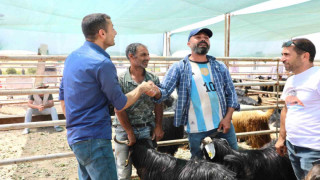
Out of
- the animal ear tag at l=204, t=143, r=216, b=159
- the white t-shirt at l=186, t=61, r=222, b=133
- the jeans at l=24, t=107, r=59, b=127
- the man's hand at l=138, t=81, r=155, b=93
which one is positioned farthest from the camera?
the jeans at l=24, t=107, r=59, b=127

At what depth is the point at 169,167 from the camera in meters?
2.18

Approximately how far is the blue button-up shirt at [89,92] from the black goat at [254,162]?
3.72 ft

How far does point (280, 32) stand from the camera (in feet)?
37.2

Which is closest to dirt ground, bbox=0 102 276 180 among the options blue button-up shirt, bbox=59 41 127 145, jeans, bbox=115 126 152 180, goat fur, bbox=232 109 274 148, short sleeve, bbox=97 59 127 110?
goat fur, bbox=232 109 274 148

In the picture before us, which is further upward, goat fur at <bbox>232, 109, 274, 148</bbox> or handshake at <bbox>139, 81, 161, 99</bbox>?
handshake at <bbox>139, 81, 161, 99</bbox>

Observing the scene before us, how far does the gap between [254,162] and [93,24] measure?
2.07 metres

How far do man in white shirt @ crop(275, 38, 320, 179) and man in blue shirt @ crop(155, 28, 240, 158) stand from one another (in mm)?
605

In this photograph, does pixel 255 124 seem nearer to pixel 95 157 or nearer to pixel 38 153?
pixel 95 157

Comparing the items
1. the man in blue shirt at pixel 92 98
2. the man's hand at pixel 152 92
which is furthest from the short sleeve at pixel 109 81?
the man's hand at pixel 152 92

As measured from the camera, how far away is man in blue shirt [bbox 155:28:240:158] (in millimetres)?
2543

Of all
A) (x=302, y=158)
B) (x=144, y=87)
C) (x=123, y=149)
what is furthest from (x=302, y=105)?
(x=123, y=149)

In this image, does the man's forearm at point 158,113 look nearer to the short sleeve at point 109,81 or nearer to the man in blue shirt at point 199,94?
the man in blue shirt at point 199,94

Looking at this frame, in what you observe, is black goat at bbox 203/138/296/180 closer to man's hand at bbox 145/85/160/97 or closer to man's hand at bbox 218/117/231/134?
man's hand at bbox 218/117/231/134

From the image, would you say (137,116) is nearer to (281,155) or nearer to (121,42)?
(281,155)
